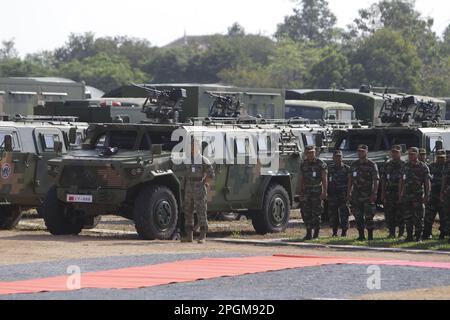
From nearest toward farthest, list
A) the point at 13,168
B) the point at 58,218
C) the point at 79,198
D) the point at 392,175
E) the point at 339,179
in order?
1. the point at 79,198
2. the point at 58,218
3. the point at 392,175
4. the point at 339,179
5. the point at 13,168

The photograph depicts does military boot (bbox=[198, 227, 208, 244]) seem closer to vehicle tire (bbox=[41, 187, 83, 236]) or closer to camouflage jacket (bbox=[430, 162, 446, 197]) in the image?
vehicle tire (bbox=[41, 187, 83, 236])

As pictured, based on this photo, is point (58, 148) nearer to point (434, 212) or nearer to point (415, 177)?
point (415, 177)

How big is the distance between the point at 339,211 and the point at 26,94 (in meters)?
16.3

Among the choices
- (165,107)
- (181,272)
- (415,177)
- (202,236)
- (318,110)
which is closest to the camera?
(181,272)

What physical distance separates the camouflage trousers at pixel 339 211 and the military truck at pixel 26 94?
48.7ft

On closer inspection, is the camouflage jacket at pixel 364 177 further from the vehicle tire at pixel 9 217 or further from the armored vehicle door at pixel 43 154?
the vehicle tire at pixel 9 217

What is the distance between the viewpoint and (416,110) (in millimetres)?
31781

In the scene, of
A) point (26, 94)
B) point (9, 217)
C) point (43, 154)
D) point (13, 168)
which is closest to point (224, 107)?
point (43, 154)

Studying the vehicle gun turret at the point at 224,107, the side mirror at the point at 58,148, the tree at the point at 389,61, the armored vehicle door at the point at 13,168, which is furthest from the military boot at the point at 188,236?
the tree at the point at 389,61

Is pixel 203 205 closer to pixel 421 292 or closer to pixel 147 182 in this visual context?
pixel 147 182

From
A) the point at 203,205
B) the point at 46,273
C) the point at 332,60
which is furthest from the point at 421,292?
the point at 332,60

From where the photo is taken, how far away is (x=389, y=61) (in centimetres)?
8500

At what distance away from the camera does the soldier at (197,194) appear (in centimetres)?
2272

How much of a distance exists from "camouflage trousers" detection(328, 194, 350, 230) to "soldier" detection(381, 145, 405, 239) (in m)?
0.68
